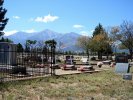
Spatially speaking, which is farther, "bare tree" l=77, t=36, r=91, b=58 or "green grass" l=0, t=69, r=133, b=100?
"bare tree" l=77, t=36, r=91, b=58

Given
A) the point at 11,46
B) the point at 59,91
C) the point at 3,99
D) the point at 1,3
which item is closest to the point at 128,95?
the point at 59,91

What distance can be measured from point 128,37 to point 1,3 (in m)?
25.5

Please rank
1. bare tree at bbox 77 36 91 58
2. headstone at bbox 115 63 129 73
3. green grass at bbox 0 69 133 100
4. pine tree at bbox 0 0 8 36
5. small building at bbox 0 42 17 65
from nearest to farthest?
green grass at bbox 0 69 133 100 < small building at bbox 0 42 17 65 < headstone at bbox 115 63 129 73 < pine tree at bbox 0 0 8 36 < bare tree at bbox 77 36 91 58

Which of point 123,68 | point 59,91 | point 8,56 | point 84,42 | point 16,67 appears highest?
point 84,42

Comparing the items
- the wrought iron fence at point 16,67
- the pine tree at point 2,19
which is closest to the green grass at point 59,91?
the wrought iron fence at point 16,67

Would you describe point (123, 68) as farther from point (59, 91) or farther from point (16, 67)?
point (59, 91)

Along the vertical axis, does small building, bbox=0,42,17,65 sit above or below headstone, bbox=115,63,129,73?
above

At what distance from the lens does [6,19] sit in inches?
2495

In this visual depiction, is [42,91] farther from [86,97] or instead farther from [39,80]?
[39,80]

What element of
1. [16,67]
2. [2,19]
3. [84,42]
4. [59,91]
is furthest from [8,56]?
[84,42]

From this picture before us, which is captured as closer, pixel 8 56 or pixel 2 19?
pixel 8 56

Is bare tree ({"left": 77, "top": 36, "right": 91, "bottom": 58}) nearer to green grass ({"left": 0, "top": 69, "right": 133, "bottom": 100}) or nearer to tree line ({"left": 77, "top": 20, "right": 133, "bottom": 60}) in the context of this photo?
tree line ({"left": 77, "top": 20, "right": 133, "bottom": 60})

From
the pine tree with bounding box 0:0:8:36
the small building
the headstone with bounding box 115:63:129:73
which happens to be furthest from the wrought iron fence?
the pine tree with bounding box 0:0:8:36

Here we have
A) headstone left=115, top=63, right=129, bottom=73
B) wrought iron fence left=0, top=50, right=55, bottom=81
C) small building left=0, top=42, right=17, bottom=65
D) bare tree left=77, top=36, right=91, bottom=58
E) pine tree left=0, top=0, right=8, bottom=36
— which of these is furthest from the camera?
bare tree left=77, top=36, right=91, bottom=58
